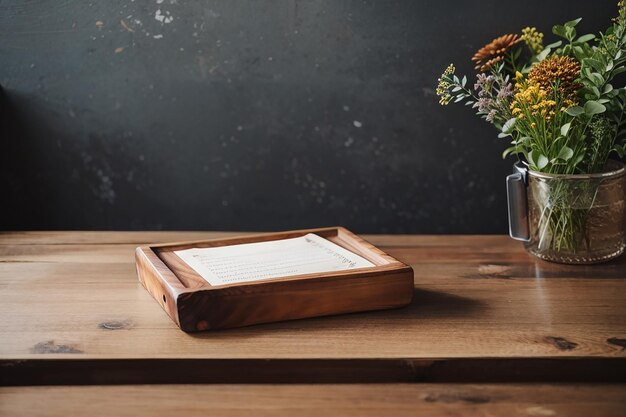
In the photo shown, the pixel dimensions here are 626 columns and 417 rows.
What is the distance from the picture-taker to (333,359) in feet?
3.23

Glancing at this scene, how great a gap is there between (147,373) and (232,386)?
0.35 feet

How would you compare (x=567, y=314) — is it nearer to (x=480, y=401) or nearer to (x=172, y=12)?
(x=480, y=401)

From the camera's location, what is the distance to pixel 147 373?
0.98 meters

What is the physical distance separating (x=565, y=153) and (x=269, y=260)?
512 mm

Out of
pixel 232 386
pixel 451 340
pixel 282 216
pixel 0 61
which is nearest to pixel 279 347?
pixel 232 386

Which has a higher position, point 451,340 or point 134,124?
point 134,124

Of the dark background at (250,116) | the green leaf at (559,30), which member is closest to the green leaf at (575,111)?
the green leaf at (559,30)

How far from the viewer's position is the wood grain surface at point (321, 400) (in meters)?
0.92

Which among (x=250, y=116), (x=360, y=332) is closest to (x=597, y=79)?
(x=360, y=332)

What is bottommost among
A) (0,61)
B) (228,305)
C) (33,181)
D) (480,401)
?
(480,401)

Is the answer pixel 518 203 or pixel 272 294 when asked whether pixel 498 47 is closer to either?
pixel 518 203

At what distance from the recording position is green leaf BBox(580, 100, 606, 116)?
125 cm

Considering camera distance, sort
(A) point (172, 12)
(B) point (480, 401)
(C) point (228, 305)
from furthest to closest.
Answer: (A) point (172, 12) < (C) point (228, 305) < (B) point (480, 401)

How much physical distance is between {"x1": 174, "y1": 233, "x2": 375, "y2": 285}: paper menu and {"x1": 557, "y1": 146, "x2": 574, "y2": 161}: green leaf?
1.21 ft
